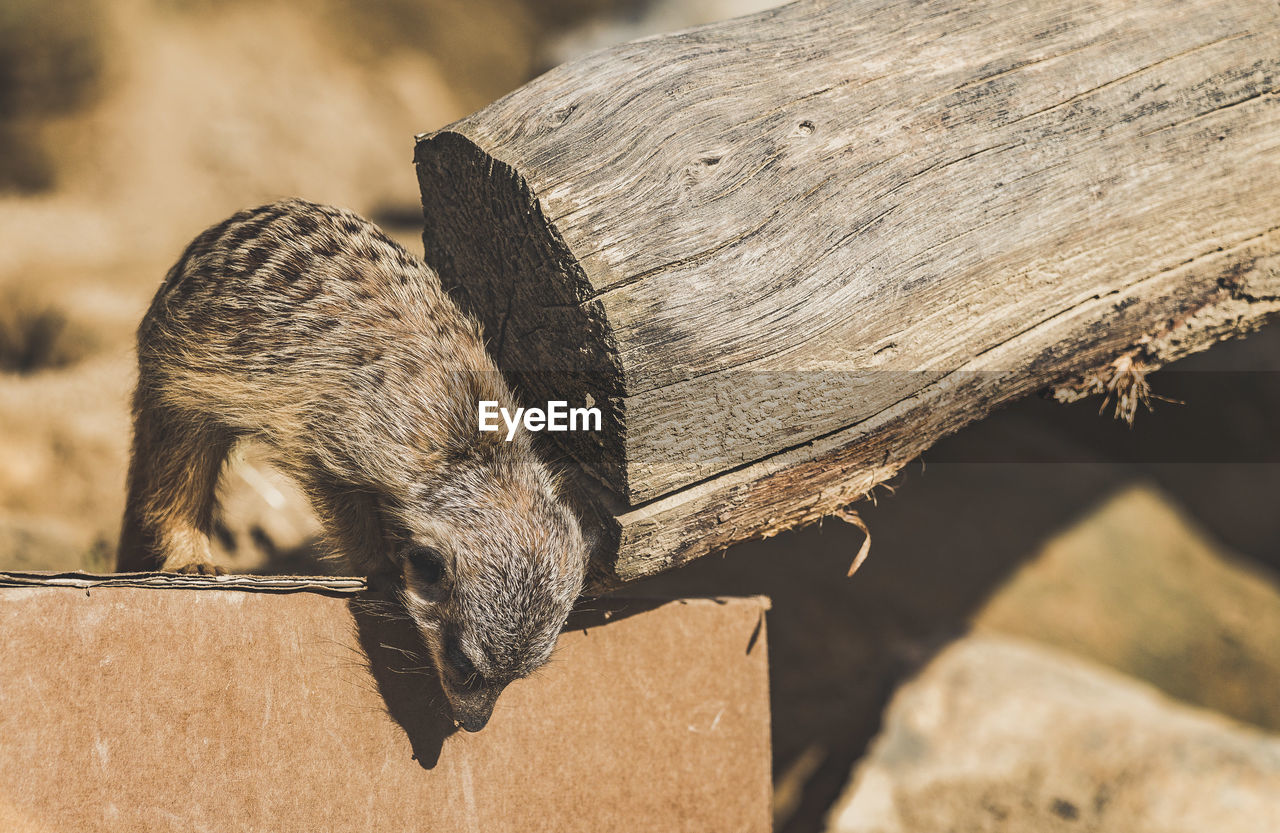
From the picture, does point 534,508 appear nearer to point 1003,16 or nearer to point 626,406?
point 626,406

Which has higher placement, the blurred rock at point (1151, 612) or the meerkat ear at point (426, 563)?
the meerkat ear at point (426, 563)

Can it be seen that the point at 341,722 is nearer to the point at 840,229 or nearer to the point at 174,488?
the point at 174,488

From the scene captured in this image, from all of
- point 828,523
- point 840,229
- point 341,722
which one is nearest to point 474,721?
point 341,722

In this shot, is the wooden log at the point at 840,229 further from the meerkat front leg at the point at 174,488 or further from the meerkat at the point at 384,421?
the meerkat front leg at the point at 174,488

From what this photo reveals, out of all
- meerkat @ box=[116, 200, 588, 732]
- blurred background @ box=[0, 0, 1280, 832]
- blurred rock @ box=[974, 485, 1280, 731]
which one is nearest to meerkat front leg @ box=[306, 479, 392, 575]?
meerkat @ box=[116, 200, 588, 732]

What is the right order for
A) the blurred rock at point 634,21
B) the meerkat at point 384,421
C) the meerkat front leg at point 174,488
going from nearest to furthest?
1. the meerkat at point 384,421
2. the meerkat front leg at point 174,488
3. the blurred rock at point 634,21

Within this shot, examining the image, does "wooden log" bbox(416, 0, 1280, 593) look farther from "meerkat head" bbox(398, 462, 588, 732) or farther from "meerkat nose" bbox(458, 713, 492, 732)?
"meerkat nose" bbox(458, 713, 492, 732)

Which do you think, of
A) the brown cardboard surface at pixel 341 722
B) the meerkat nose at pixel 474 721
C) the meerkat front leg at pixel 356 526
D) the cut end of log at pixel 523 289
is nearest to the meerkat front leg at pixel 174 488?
the meerkat front leg at pixel 356 526
